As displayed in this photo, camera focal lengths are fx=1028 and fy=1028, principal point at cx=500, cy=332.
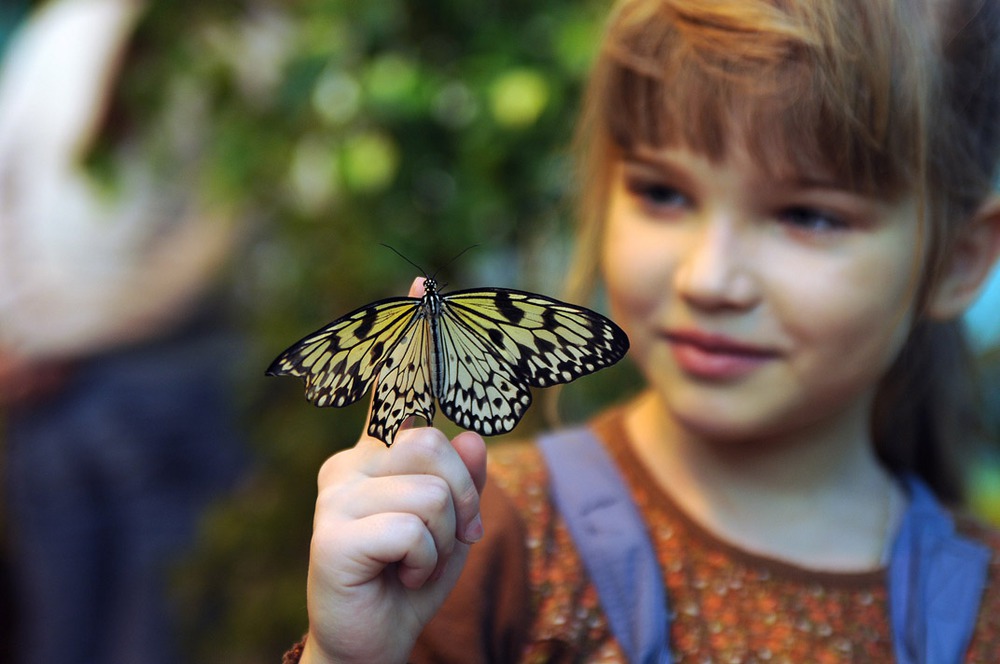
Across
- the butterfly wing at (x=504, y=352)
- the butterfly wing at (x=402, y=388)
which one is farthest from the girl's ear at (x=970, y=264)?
the butterfly wing at (x=402, y=388)

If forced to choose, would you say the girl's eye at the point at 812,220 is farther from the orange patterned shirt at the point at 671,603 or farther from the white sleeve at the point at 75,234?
the white sleeve at the point at 75,234

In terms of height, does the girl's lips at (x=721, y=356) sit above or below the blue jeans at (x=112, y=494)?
above

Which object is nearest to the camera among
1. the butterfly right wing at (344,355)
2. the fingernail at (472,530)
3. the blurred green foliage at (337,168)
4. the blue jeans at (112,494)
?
the butterfly right wing at (344,355)

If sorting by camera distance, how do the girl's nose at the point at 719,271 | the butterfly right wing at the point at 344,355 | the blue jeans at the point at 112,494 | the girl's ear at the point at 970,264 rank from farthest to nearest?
the blue jeans at the point at 112,494
the girl's ear at the point at 970,264
the girl's nose at the point at 719,271
the butterfly right wing at the point at 344,355

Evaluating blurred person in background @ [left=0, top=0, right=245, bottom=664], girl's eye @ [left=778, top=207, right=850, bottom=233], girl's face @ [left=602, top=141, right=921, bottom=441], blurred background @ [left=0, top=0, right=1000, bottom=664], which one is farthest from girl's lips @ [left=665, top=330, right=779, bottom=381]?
blurred person in background @ [left=0, top=0, right=245, bottom=664]

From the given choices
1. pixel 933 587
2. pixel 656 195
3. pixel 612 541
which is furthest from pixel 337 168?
pixel 933 587
